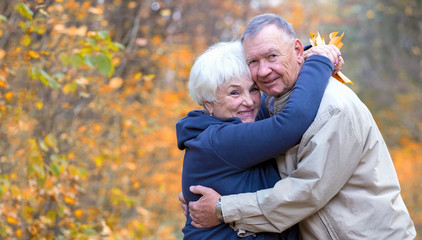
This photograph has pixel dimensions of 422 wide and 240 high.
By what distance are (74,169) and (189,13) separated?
240 inches

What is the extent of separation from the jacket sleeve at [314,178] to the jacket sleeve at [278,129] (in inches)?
3.7

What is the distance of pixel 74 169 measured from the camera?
4797 mm

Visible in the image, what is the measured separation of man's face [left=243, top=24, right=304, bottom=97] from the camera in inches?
116

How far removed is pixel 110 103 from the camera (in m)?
6.46

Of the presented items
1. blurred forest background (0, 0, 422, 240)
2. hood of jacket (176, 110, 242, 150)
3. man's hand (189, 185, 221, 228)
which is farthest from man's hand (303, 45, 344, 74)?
blurred forest background (0, 0, 422, 240)

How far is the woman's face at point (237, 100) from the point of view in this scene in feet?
10.1

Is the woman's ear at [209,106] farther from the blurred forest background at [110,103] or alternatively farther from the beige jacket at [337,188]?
the blurred forest background at [110,103]

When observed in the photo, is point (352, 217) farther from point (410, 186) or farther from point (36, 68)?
point (410, 186)

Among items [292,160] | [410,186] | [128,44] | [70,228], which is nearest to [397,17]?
[410,186]

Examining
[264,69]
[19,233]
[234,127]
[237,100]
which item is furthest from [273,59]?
[19,233]

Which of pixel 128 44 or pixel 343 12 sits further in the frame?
pixel 343 12

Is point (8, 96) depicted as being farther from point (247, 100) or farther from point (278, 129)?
point (278, 129)

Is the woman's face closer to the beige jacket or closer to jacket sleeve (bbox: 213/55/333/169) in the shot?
jacket sleeve (bbox: 213/55/333/169)

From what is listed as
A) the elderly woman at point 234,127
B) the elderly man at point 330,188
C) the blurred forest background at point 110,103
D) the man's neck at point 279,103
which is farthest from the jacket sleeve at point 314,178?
the blurred forest background at point 110,103
